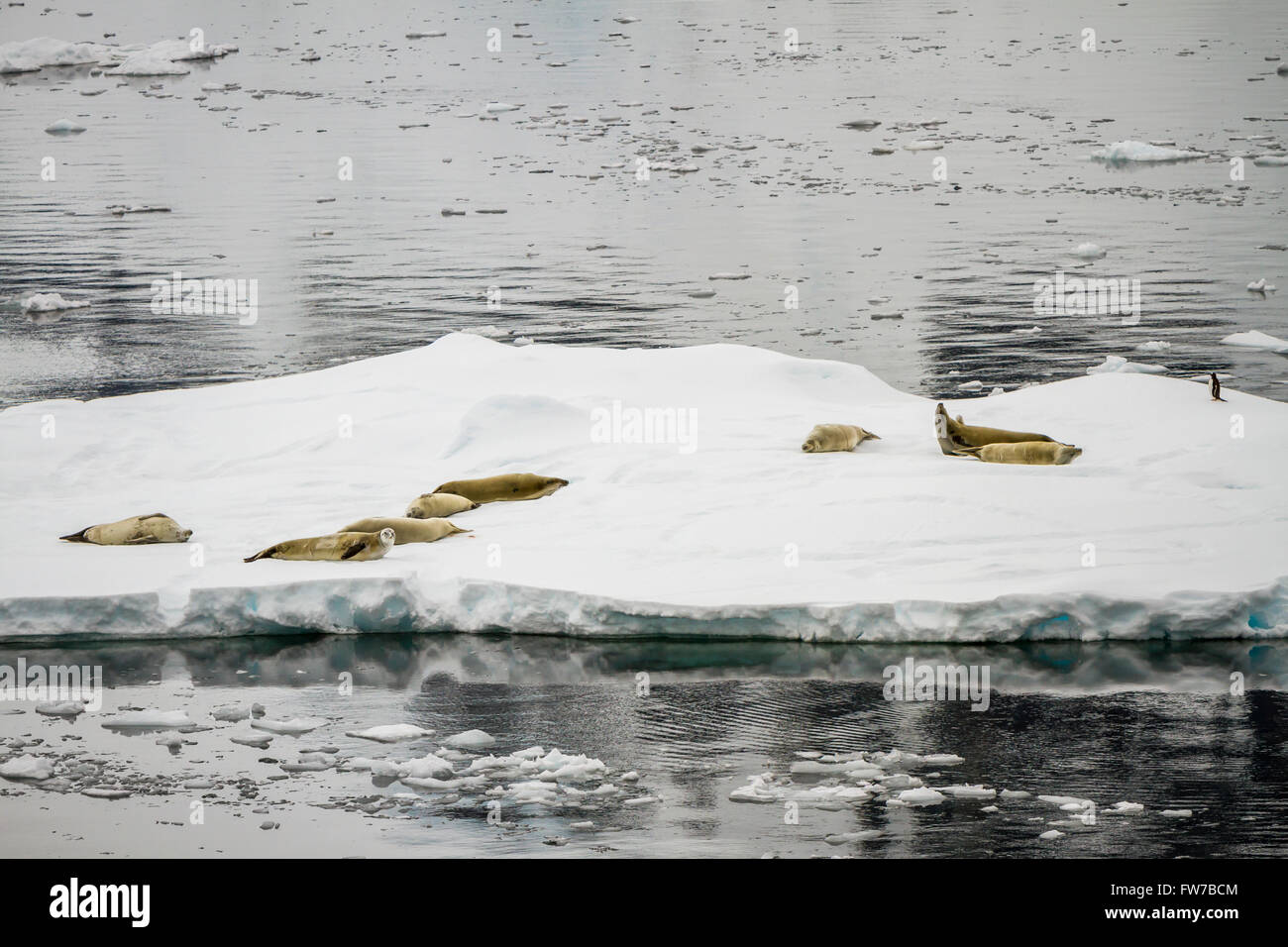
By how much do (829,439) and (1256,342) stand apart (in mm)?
7946

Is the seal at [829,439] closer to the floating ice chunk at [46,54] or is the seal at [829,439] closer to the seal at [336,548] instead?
the seal at [336,548]

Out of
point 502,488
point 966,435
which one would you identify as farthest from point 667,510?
point 966,435

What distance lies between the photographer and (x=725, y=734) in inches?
291

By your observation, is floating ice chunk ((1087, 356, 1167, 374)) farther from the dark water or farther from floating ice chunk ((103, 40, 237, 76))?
floating ice chunk ((103, 40, 237, 76))

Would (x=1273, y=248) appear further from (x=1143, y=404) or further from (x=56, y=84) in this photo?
(x=56, y=84)

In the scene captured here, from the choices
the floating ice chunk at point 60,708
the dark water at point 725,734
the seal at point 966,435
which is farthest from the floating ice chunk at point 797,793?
the seal at point 966,435

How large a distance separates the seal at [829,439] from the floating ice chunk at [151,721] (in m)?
4.97

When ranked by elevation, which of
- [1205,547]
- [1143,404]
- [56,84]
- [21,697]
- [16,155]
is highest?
[56,84]

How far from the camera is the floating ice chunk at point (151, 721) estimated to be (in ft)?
25.1

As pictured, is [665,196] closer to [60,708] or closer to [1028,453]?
[1028,453]

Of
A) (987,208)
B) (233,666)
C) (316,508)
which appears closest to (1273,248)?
(987,208)

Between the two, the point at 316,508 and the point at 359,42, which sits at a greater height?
the point at 359,42

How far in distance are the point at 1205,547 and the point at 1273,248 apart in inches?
570

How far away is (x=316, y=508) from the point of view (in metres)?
10.5
